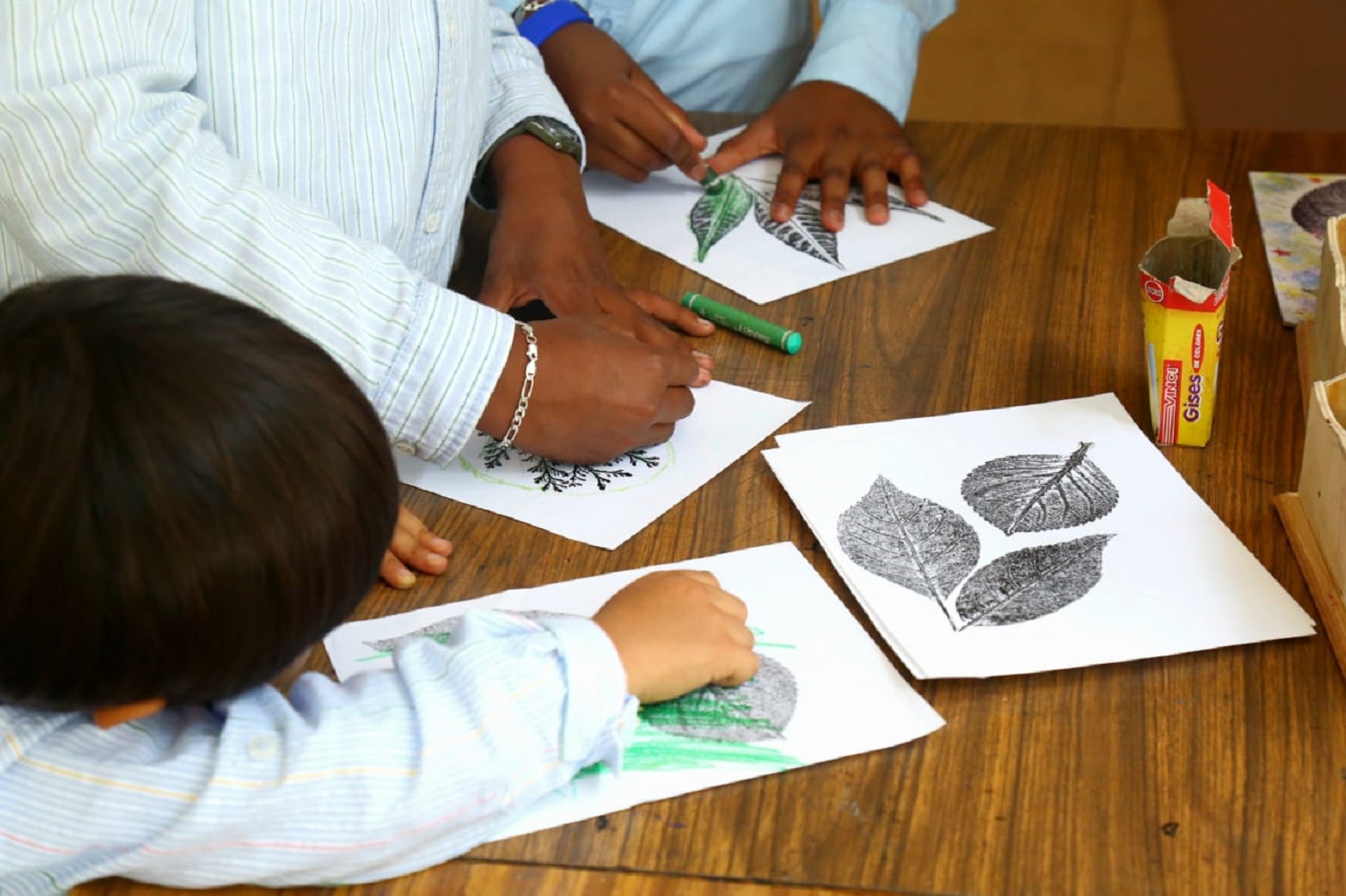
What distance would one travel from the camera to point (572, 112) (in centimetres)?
132

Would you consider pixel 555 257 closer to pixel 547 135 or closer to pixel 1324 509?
pixel 547 135

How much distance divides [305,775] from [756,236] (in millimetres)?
711

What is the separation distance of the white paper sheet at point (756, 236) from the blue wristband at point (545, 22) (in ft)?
0.55

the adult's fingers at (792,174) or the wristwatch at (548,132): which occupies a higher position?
the wristwatch at (548,132)

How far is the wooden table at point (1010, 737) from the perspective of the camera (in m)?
0.62

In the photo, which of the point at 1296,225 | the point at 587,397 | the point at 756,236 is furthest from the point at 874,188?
the point at 587,397

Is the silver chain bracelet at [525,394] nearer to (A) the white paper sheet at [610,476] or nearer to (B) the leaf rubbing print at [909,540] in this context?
(A) the white paper sheet at [610,476]

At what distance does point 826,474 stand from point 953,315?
253 millimetres

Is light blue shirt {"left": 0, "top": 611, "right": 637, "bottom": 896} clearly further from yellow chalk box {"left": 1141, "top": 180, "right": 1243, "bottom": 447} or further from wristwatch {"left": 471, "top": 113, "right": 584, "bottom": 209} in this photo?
wristwatch {"left": 471, "top": 113, "right": 584, "bottom": 209}

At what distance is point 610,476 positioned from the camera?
0.91 meters

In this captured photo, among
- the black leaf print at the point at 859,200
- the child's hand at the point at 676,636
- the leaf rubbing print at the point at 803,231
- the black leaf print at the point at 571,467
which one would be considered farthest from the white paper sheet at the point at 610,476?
the black leaf print at the point at 859,200

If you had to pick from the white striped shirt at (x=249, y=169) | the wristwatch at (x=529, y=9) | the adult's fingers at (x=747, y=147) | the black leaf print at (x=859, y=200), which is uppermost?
the white striped shirt at (x=249, y=169)

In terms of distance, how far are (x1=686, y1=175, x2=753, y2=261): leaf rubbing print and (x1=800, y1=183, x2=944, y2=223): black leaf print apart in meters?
0.06

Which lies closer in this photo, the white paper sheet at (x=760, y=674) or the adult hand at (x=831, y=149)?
the white paper sheet at (x=760, y=674)
